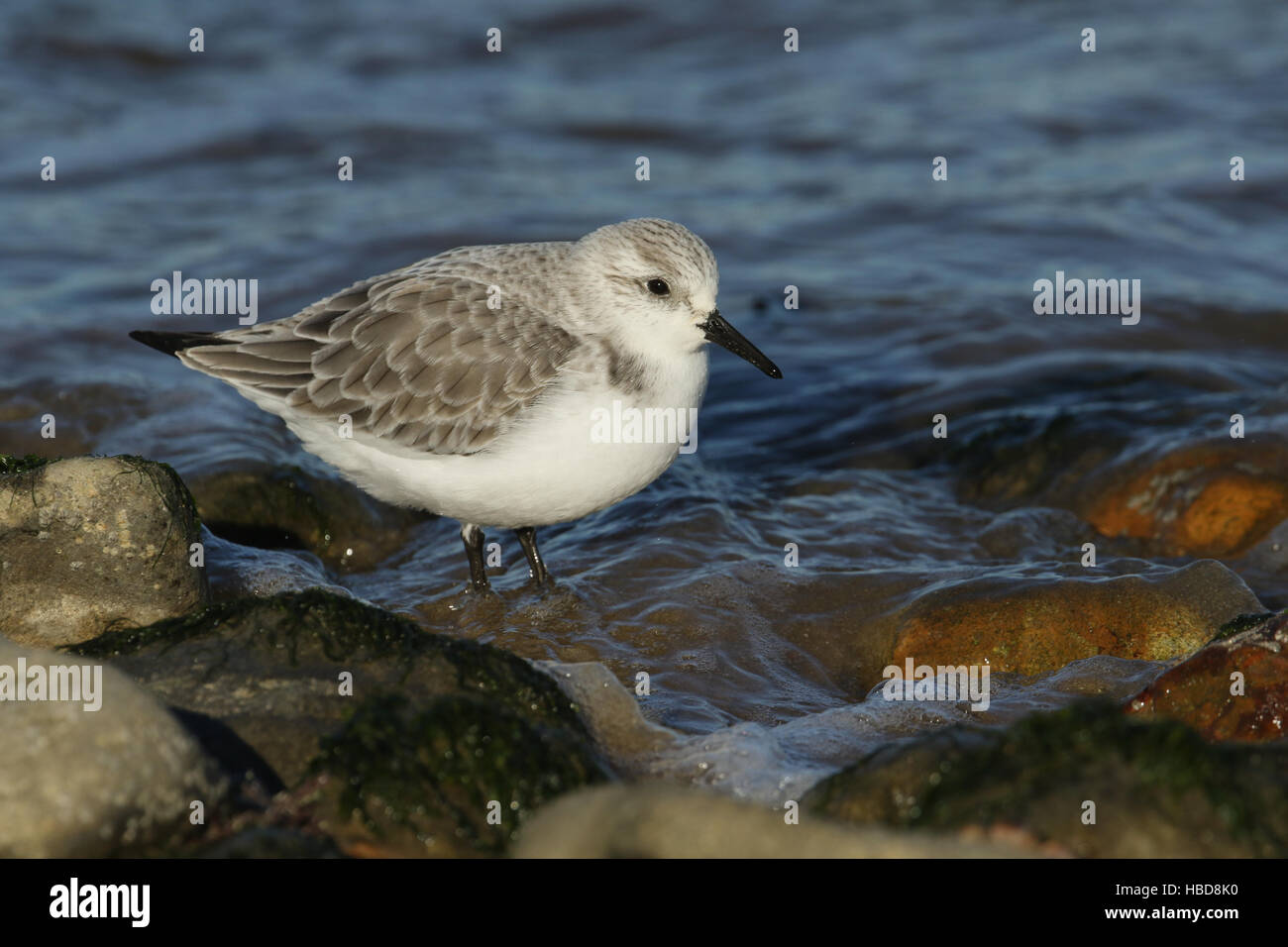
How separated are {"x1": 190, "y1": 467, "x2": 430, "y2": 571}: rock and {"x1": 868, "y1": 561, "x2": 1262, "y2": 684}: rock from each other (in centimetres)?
328

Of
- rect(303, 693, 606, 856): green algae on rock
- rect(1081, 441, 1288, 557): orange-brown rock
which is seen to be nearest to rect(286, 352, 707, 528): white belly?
rect(303, 693, 606, 856): green algae on rock

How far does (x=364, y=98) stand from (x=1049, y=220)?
7710 mm

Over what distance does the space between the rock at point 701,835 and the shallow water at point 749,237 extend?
1537 millimetres

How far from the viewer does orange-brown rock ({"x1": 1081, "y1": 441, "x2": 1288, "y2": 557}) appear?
7.77 meters

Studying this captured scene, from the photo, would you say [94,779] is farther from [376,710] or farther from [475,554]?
[475,554]

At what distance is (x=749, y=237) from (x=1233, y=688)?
820 centimetres

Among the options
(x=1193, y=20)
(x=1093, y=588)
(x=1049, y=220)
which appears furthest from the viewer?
(x=1193, y=20)

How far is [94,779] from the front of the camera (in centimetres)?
363

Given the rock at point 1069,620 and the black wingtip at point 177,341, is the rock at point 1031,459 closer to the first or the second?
the rock at point 1069,620

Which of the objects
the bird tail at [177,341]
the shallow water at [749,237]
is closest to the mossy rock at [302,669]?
the shallow water at [749,237]
